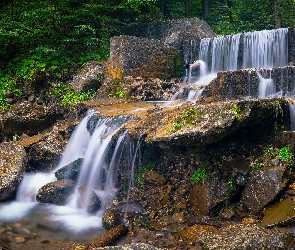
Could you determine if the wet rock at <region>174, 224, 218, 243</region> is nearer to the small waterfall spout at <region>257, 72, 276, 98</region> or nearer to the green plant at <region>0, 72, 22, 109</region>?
the small waterfall spout at <region>257, 72, 276, 98</region>

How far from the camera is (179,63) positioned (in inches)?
574

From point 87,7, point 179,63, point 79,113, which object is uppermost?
point 87,7

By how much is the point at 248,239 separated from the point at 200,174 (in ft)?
7.96

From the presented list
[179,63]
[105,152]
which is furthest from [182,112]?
[179,63]

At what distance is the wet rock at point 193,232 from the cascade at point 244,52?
7.93 m

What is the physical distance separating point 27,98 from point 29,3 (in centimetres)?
546

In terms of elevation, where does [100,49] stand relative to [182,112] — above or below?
above

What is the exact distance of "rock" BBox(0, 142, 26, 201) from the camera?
865 centimetres

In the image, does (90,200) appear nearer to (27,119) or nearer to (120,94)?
(27,119)

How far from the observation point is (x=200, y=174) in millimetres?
7633

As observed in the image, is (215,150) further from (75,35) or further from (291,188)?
(75,35)

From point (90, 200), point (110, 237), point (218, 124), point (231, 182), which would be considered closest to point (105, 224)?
point (110, 237)

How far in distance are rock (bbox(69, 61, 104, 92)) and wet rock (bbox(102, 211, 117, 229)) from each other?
24.0 ft

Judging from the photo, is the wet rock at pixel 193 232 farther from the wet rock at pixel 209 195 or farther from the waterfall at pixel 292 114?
the waterfall at pixel 292 114
